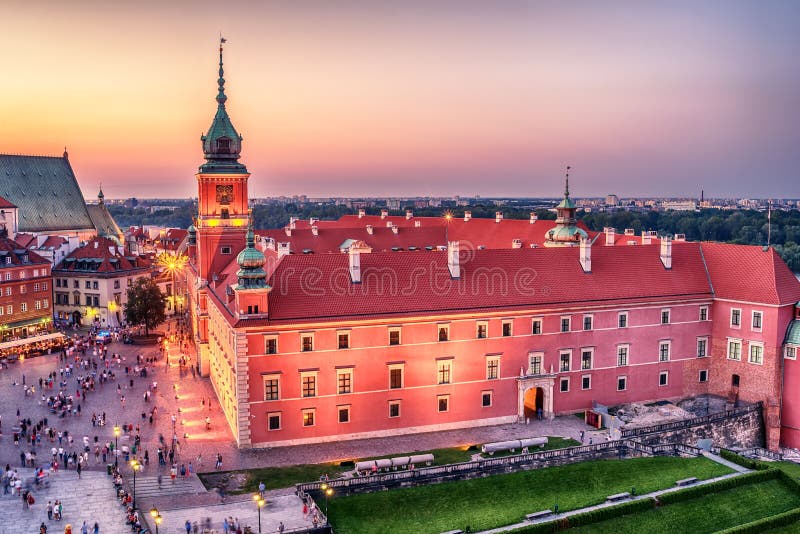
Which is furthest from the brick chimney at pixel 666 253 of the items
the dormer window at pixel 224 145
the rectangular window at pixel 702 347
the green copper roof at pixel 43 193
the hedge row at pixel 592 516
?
the green copper roof at pixel 43 193

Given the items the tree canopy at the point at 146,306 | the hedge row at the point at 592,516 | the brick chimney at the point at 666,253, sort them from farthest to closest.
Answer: the tree canopy at the point at 146,306
the brick chimney at the point at 666,253
the hedge row at the point at 592,516

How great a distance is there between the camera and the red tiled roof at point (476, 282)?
46469mm

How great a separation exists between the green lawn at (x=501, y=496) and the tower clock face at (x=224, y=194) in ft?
121

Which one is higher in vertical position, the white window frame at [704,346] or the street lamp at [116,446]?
the white window frame at [704,346]

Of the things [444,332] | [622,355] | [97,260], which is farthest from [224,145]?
[622,355]

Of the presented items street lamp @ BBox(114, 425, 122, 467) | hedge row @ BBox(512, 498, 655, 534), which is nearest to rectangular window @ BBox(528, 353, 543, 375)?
hedge row @ BBox(512, 498, 655, 534)

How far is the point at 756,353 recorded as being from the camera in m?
53.9

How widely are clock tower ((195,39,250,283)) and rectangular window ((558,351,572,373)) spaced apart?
105ft

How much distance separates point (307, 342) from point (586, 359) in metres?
21.1

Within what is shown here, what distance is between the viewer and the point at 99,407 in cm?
5294

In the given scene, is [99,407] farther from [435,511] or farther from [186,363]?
[435,511]

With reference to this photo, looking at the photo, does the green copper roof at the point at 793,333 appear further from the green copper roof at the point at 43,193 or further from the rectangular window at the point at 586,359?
the green copper roof at the point at 43,193

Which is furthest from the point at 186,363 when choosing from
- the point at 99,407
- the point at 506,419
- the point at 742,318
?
the point at 742,318

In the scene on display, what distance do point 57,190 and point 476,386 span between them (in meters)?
86.4
